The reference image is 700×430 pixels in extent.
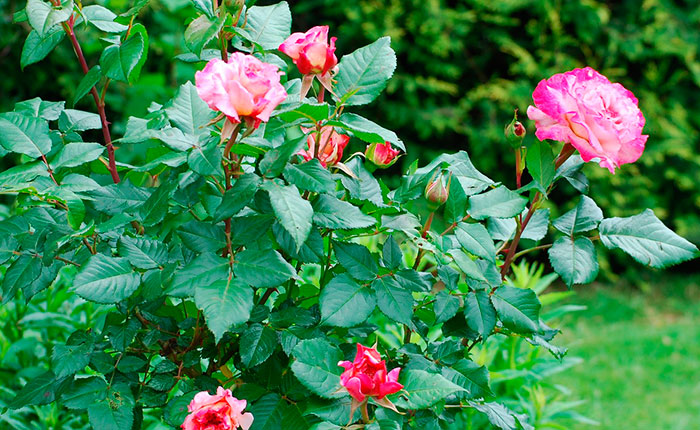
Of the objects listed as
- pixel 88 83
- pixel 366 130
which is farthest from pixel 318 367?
pixel 88 83

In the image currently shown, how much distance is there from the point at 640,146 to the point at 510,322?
280 mm

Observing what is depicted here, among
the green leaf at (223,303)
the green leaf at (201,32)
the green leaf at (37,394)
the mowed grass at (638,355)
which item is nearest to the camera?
the green leaf at (223,303)

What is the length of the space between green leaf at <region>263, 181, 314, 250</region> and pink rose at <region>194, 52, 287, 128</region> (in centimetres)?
8

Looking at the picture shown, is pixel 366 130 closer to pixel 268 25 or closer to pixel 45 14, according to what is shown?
pixel 268 25

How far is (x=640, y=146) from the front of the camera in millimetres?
921

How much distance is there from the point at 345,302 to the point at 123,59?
1.40 feet

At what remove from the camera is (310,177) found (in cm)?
84

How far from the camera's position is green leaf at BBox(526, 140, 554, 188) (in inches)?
36.4

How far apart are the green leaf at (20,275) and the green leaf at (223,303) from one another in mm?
A: 298

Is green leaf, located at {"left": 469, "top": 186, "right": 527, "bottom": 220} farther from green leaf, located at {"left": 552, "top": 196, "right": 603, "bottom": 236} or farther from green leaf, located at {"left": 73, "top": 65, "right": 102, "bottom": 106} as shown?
green leaf, located at {"left": 73, "top": 65, "right": 102, "bottom": 106}

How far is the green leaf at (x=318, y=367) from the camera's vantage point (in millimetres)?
843

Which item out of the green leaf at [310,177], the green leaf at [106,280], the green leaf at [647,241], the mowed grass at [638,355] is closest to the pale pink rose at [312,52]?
the green leaf at [310,177]

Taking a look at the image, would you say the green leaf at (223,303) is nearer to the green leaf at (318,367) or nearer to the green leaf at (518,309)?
the green leaf at (318,367)

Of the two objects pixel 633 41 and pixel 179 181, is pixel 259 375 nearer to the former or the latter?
pixel 179 181
